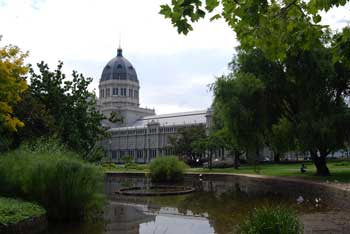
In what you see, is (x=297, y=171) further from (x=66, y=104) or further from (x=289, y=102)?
(x=66, y=104)

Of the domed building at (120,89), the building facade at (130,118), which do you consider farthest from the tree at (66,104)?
the domed building at (120,89)

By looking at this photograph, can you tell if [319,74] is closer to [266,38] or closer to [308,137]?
[308,137]

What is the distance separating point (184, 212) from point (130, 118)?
115446mm

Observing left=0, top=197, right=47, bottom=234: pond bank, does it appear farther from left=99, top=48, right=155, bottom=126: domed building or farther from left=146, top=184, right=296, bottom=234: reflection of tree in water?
left=99, top=48, right=155, bottom=126: domed building

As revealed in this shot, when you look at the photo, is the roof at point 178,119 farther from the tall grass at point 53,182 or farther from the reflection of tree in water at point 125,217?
the tall grass at point 53,182

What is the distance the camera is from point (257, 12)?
604cm

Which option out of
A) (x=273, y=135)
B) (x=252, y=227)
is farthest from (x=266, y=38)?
(x=273, y=135)

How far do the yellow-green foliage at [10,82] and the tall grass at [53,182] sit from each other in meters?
3.61

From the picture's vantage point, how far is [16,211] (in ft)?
35.6

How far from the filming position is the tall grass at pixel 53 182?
504 inches

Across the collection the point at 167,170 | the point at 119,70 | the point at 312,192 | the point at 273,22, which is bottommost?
the point at 312,192

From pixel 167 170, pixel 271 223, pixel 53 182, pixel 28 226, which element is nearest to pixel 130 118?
pixel 167 170

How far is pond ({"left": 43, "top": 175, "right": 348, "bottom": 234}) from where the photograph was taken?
1184 cm

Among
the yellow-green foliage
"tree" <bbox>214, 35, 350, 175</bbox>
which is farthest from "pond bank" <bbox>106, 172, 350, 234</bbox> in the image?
the yellow-green foliage
